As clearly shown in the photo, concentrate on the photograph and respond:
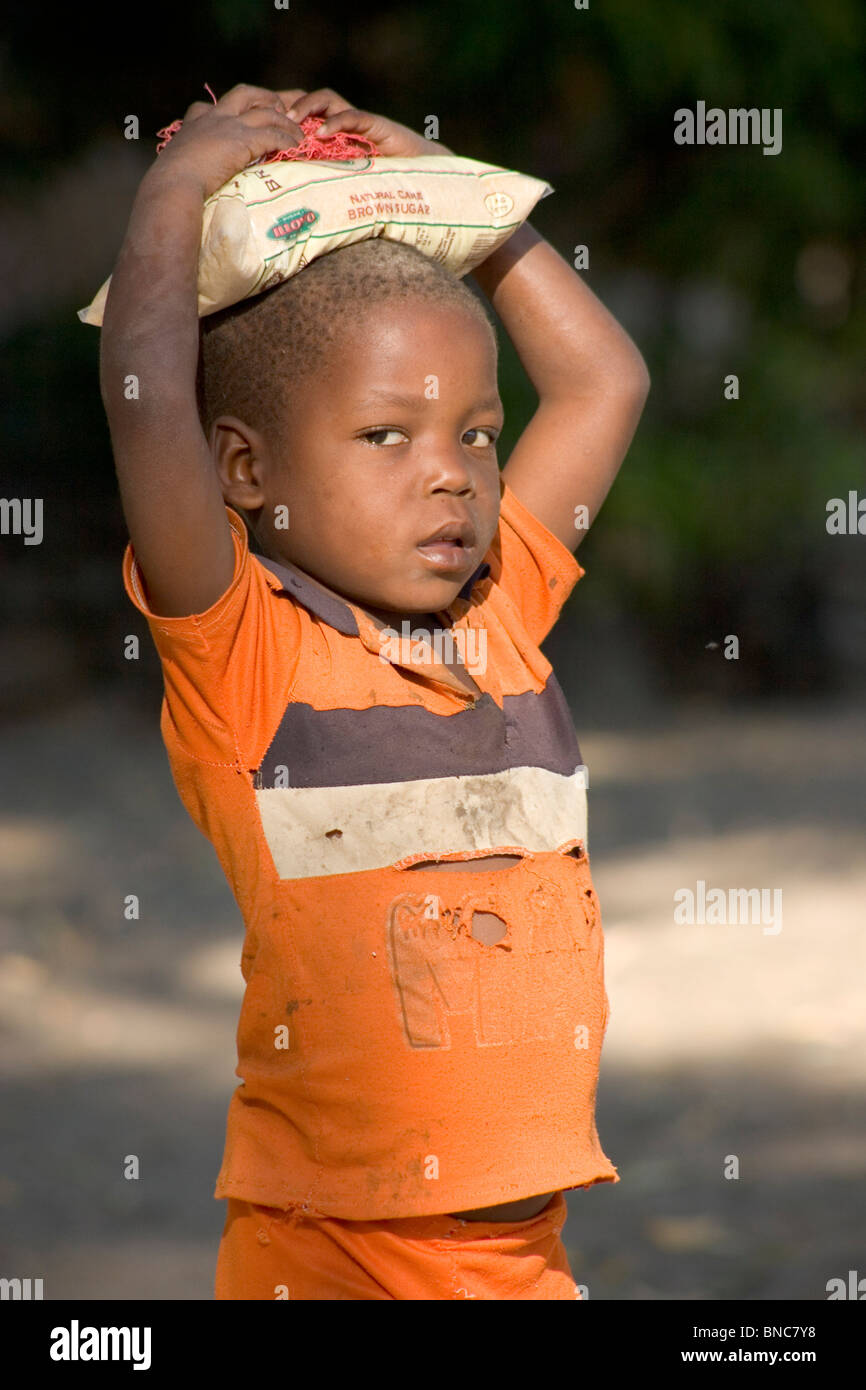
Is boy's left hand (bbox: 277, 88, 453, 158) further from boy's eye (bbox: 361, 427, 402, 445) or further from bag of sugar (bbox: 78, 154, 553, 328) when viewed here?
boy's eye (bbox: 361, 427, 402, 445)

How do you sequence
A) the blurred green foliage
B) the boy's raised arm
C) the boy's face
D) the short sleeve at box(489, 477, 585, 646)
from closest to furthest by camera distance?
1. the boy's raised arm
2. the boy's face
3. the short sleeve at box(489, 477, 585, 646)
4. the blurred green foliage

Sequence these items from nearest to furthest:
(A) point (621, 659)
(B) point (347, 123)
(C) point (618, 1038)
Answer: (B) point (347, 123) → (C) point (618, 1038) → (A) point (621, 659)

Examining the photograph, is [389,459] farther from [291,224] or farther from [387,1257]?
[387,1257]

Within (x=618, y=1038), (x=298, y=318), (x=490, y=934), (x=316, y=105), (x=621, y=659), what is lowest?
(x=490, y=934)

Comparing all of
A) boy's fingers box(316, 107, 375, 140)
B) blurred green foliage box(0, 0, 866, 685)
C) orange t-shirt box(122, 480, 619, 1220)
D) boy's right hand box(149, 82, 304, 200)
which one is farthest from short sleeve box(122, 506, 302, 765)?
blurred green foliage box(0, 0, 866, 685)

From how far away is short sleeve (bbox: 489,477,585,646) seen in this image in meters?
1.49

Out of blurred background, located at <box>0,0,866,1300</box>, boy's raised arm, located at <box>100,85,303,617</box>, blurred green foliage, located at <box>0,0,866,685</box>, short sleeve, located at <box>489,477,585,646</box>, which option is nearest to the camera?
boy's raised arm, located at <box>100,85,303,617</box>

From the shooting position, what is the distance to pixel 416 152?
1.42 m

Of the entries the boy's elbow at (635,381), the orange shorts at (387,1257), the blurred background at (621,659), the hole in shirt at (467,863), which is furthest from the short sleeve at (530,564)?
the blurred background at (621,659)

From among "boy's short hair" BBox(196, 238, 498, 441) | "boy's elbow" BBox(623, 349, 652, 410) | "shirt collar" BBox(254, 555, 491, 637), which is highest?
"boy's elbow" BBox(623, 349, 652, 410)

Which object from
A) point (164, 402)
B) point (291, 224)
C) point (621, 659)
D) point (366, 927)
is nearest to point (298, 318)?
point (291, 224)

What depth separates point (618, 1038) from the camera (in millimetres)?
3135

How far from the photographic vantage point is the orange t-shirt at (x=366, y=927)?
120 cm

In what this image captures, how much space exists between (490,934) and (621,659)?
5.15 metres
